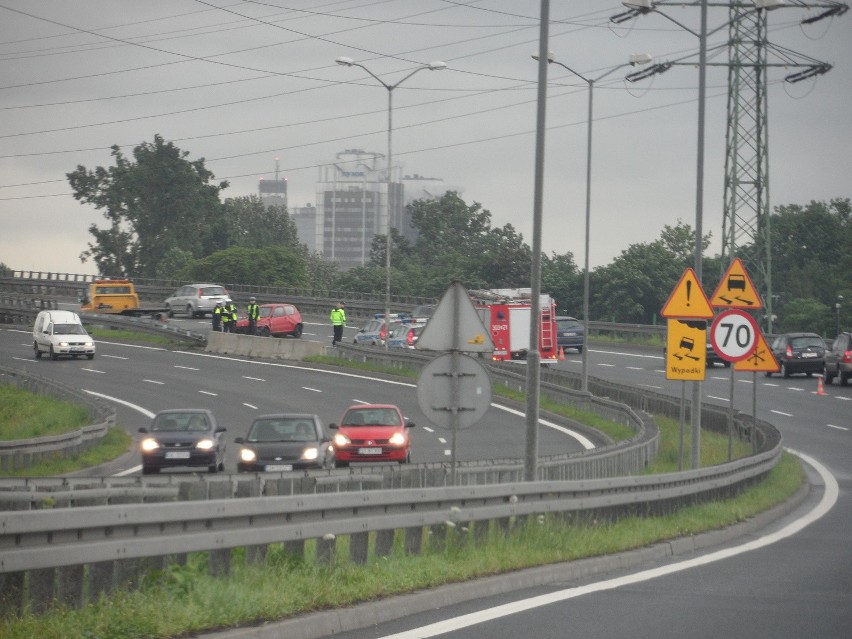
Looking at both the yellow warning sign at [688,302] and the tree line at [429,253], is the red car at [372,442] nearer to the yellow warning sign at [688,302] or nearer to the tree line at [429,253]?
the yellow warning sign at [688,302]

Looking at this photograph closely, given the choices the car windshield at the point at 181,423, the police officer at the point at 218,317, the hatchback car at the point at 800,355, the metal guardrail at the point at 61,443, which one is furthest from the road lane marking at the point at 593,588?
the police officer at the point at 218,317

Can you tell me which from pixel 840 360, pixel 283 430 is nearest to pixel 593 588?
pixel 283 430

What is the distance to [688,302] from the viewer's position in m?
21.4

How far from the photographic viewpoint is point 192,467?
106 ft

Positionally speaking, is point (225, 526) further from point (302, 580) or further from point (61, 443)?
point (61, 443)

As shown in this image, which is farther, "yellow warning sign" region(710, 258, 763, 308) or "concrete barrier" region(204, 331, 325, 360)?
"concrete barrier" region(204, 331, 325, 360)

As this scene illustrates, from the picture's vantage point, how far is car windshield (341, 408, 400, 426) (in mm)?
32325

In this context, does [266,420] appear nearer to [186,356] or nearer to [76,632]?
[76,632]

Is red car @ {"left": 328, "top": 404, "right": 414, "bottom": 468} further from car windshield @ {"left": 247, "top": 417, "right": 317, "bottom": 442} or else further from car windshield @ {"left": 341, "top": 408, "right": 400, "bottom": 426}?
car windshield @ {"left": 247, "top": 417, "right": 317, "bottom": 442}

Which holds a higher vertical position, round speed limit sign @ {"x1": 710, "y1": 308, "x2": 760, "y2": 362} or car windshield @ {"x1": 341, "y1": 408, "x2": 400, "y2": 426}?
round speed limit sign @ {"x1": 710, "y1": 308, "x2": 760, "y2": 362}

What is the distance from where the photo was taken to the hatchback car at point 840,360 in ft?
176

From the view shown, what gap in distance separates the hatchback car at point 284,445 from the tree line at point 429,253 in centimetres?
6994

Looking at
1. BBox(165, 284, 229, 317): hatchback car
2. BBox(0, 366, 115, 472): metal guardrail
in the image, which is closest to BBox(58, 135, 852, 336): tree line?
BBox(165, 284, 229, 317): hatchback car

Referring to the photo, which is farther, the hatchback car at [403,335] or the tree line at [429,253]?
the tree line at [429,253]
